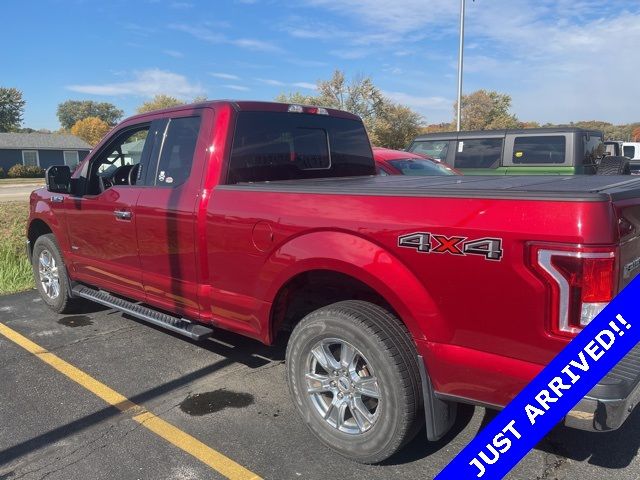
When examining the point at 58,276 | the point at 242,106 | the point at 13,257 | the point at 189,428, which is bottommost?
the point at 189,428

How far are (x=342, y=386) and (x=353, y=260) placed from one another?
0.73 m

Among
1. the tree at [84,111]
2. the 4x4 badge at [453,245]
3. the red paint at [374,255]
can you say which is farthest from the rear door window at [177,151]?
the tree at [84,111]

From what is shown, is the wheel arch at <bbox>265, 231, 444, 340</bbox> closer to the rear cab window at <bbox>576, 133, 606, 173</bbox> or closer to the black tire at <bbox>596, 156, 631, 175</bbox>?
the rear cab window at <bbox>576, 133, 606, 173</bbox>

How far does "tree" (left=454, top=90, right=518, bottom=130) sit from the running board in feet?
199

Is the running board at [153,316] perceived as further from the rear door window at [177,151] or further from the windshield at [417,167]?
the windshield at [417,167]

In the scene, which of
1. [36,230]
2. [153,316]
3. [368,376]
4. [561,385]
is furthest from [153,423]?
[36,230]

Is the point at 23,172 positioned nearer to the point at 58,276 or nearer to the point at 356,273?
the point at 58,276

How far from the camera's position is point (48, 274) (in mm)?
5688

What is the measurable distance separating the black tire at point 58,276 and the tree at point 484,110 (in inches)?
2365

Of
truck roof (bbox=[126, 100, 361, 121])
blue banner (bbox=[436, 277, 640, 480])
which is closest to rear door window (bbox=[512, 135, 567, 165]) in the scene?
truck roof (bbox=[126, 100, 361, 121])

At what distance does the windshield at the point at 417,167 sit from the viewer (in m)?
8.74

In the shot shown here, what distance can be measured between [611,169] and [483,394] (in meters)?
9.01

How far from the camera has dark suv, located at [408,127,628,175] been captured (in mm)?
9414

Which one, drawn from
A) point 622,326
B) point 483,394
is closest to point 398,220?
point 483,394
